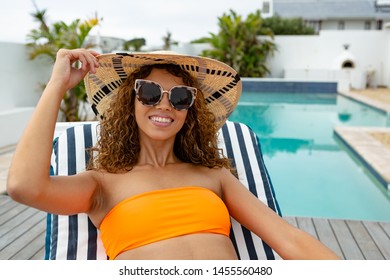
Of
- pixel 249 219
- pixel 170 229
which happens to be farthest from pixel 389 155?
pixel 170 229

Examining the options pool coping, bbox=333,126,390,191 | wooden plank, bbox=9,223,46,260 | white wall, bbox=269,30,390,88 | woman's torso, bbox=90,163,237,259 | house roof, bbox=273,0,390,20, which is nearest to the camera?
woman's torso, bbox=90,163,237,259

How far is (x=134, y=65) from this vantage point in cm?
189

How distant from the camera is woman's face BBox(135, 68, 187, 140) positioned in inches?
68.6

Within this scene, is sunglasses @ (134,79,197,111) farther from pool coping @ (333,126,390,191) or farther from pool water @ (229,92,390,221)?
pool coping @ (333,126,390,191)

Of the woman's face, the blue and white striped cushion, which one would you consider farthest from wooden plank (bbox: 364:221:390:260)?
the woman's face

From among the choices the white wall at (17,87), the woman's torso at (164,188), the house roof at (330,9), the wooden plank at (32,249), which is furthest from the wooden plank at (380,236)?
the house roof at (330,9)

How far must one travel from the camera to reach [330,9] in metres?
34.4

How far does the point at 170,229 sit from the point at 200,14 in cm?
2064

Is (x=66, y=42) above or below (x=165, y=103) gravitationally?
above

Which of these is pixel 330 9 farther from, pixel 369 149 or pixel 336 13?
pixel 369 149

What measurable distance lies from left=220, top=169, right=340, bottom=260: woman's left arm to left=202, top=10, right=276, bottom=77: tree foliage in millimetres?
15682

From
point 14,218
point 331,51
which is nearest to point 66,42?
point 14,218

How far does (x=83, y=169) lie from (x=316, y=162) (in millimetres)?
5044
